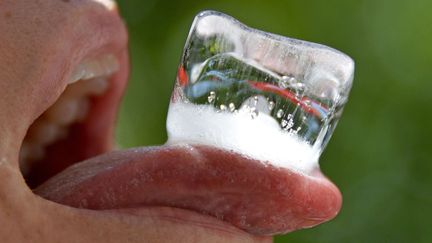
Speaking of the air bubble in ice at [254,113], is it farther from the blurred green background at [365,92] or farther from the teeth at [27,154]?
the blurred green background at [365,92]

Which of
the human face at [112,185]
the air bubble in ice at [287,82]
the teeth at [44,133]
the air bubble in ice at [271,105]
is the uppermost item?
the air bubble in ice at [287,82]

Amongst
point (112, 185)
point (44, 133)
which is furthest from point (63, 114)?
point (112, 185)

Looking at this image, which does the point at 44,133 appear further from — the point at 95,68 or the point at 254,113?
the point at 254,113

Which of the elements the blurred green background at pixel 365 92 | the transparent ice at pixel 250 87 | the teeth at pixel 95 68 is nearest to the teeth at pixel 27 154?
the teeth at pixel 95 68

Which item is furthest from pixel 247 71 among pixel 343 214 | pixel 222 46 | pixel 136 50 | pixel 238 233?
pixel 136 50

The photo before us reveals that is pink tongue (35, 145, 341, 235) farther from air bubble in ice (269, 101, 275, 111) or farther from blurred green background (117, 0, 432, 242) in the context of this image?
blurred green background (117, 0, 432, 242)

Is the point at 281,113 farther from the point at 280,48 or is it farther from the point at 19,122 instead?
the point at 19,122

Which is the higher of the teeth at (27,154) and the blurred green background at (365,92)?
the teeth at (27,154)
